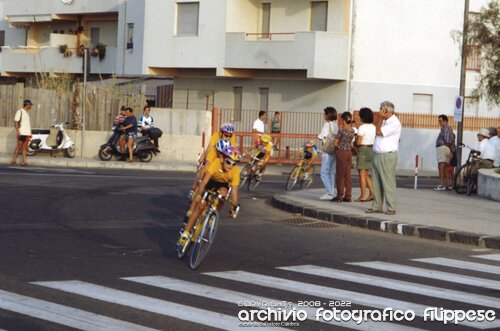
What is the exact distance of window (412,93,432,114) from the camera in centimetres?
4297

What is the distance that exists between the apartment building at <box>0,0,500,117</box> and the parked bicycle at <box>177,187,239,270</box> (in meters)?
28.5

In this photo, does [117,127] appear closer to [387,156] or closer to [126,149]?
[126,149]

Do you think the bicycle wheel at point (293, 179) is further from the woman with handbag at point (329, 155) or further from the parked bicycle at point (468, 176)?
the parked bicycle at point (468, 176)

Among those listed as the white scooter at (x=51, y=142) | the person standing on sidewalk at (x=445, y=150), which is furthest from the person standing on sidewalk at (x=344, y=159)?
the white scooter at (x=51, y=142)

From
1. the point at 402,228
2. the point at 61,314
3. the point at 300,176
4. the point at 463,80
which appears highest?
the point at 463,80

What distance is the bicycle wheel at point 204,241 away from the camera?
39.2ft

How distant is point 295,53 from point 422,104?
5.95 m

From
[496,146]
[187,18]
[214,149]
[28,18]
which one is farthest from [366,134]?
[28,18]

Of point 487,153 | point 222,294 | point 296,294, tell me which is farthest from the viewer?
point 487,153

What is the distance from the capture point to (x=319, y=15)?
138ft

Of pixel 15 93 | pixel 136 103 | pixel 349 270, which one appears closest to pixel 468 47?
pixel 136 103

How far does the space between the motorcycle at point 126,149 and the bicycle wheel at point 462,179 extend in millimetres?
12428

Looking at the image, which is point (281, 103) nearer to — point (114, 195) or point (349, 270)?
point (114, 195)

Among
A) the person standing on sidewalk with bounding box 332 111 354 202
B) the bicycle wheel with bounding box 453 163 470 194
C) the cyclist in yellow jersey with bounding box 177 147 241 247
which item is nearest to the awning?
the bicycle wheel with bounding box 453 163 470 194
